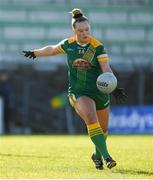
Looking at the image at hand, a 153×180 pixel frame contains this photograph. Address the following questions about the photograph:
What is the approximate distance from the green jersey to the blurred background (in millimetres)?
17644

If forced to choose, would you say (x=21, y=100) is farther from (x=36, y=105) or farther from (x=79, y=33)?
(x=79, y=33)

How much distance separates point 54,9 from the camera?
4038 centimetres

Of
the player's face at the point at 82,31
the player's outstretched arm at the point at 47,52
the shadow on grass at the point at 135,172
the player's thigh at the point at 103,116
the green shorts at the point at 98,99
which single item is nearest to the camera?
the shadow on grass at the point at 135,172

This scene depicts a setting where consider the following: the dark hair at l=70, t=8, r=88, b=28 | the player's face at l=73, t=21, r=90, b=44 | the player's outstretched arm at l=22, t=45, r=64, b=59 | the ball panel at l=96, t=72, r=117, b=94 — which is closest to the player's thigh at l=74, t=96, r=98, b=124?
the ball panel at l=96, t=72, r=117, b=94

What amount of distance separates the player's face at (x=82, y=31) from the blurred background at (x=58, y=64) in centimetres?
1788

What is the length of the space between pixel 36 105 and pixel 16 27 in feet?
22.2

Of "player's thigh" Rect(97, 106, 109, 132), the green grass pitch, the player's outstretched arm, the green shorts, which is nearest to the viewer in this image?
the green grass pitch

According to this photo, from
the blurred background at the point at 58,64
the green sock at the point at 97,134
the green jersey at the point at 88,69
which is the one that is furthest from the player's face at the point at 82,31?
the blurred background at the point at 58,64

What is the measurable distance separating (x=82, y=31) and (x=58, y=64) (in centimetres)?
2666

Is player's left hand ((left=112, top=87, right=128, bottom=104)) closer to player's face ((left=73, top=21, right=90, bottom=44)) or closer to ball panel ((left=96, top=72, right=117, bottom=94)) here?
ball panel ((left=96, top=72, right=117, bottom=94))

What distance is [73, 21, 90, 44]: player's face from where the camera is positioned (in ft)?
32.1

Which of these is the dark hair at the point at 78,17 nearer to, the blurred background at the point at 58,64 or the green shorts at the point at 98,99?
the green shorts at the point at 98,99

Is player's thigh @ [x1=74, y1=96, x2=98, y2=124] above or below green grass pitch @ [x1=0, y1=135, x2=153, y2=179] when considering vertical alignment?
above

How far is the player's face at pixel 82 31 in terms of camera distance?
978 cm
